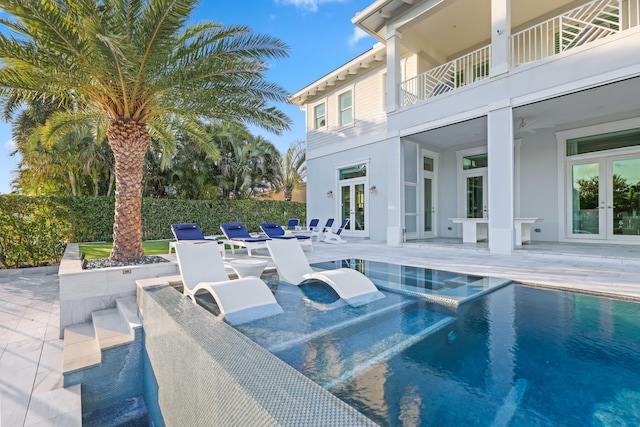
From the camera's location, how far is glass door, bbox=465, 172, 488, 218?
1249 cm

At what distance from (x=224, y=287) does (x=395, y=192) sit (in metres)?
8.12

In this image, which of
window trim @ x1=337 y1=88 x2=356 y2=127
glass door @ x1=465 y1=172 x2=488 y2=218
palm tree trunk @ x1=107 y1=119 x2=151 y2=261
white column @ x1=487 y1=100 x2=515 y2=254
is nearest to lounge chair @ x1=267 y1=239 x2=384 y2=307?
palm tree trunk @ x1=107 y1=119 x2=151 y2=261

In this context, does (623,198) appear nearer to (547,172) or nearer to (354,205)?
(547,172)

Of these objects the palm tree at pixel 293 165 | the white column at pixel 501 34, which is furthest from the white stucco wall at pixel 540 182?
the palm tree at pixel 293 165

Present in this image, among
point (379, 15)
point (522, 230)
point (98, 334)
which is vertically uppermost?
point (379, 15)

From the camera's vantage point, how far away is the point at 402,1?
9.92 meters

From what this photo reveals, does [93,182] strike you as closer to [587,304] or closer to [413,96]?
[413,96]

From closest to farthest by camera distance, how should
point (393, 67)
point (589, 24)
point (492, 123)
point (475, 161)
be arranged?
point (589, 24)
point (492, 123)
point (393, 67)
point (475, 161)

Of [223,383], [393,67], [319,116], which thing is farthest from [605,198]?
[223,383]

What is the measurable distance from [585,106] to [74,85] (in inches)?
475

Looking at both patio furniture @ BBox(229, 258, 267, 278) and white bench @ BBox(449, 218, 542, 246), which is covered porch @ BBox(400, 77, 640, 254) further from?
patio furniture @ BBox(229, 258, 267, 278)

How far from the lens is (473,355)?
10.0 feet

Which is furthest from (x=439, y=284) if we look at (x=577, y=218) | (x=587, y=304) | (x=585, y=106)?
(x=577, y=218)

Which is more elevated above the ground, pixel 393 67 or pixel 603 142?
pixel 393 67
